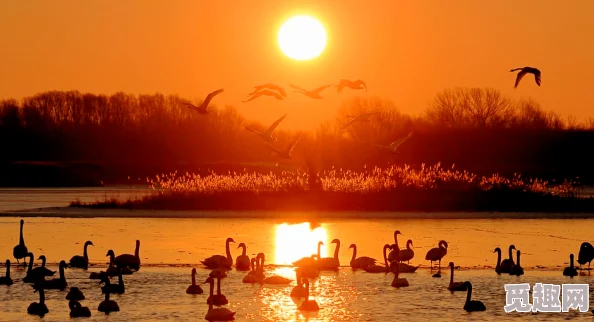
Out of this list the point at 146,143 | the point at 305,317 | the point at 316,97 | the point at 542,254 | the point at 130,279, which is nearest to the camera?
the point at 305,317

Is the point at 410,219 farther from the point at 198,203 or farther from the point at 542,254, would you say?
the point at 542,254

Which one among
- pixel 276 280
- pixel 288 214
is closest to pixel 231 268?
pixel 276 280

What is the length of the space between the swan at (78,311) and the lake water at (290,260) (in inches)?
6.7

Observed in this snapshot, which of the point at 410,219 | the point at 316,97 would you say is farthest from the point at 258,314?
A: the point at 410,219

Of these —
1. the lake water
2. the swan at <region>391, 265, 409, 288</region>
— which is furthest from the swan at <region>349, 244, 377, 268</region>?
the swan at <region>391, 265, 409, 288</region>

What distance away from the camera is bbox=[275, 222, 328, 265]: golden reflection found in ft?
82.6

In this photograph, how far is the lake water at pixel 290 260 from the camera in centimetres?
1728

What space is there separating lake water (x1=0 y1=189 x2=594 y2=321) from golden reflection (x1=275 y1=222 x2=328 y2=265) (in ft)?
0.09

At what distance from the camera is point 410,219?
37.8m

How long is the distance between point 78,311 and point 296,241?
41.9 ft

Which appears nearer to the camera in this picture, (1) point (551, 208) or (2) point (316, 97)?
(2) point (316, 97)

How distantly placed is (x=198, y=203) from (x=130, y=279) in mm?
20564

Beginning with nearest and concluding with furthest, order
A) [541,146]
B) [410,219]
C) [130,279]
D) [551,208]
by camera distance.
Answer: [130,279] → [410,219] → [551,208] → [541,146]

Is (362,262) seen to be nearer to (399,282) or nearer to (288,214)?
(399,282)
